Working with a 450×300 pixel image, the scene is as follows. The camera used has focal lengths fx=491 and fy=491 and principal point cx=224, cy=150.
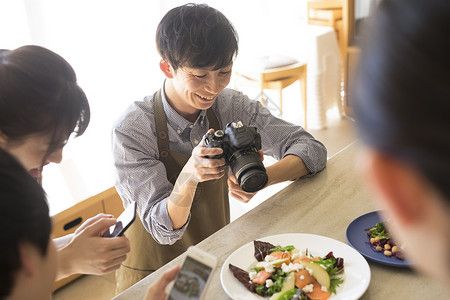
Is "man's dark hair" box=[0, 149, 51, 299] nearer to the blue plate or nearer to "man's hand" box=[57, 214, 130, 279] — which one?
"man's hand" box=[57, 214, 130, 279]

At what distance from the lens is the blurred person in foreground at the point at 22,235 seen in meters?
0.63

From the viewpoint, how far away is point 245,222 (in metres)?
1.36

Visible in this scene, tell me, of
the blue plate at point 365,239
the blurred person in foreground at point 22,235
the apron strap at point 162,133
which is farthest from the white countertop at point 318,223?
the blurred person in foreground at point 22,235

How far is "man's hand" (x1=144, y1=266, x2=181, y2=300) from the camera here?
3.06 ft

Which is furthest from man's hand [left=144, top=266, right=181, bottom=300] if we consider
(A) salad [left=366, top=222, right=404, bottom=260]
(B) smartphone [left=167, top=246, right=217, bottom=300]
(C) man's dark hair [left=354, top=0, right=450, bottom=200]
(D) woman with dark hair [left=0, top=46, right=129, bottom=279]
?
(C) man's dark hair [left=354, top=0, right=450, bottom=200]

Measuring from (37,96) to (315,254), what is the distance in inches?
28.4

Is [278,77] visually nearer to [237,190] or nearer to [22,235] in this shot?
[237,190]

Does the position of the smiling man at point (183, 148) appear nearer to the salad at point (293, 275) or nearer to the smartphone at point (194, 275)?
the salad at point (293, 275)

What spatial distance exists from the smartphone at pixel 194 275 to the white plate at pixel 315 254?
8.2 inches

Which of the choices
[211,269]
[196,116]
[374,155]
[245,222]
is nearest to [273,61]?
[196,116]

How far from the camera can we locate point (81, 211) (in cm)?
248

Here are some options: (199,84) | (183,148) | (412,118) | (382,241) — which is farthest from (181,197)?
(412,118)

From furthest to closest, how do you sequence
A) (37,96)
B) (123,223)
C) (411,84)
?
(123,223), (37,96), (411,84)

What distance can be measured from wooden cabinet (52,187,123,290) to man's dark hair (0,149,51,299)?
176 centimetres
